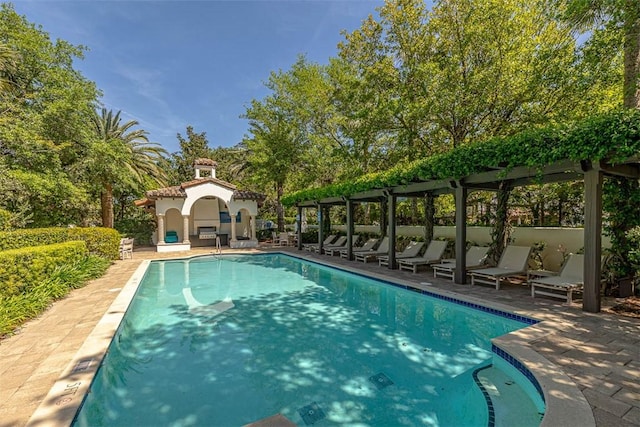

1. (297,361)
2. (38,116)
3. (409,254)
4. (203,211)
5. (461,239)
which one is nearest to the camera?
(297,361)

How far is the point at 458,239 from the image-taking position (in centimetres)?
927

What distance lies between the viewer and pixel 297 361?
5074 millimetres

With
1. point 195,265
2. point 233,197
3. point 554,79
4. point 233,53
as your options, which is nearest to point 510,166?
point 554,79

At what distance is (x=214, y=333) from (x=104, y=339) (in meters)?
1.96

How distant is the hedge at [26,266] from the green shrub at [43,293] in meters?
0.11

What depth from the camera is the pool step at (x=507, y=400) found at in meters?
3.30

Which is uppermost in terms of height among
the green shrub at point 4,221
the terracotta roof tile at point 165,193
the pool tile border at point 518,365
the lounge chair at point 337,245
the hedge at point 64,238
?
the terracotta roof tile at point 165,193

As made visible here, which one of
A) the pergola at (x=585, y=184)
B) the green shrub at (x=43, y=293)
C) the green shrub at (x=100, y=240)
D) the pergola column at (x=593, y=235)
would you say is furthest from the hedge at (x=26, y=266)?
the pergola column at (x=593, y=235)

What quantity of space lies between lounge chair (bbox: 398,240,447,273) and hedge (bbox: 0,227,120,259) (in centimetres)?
1299

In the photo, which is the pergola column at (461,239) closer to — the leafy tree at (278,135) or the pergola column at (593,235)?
the pergola column at (593,235)

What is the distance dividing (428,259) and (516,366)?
7270 mm

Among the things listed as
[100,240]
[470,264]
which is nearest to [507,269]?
[470,264]

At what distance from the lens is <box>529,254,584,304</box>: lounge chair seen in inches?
267

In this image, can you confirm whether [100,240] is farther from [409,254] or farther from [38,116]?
[409,254]
